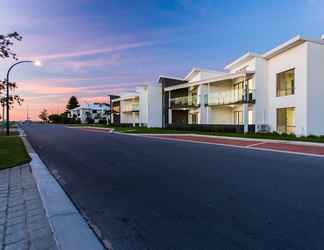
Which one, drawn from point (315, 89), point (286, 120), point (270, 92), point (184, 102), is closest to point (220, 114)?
point (184, 102)

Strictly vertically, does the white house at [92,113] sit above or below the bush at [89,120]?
above

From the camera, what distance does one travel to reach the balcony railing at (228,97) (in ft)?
93.3

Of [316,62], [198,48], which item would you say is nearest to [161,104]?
[198,48]

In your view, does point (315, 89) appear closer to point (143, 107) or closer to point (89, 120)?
point (143, 107)

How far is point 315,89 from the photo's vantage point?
71.7 feet

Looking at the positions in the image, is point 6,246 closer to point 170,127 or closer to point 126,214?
point 126,214

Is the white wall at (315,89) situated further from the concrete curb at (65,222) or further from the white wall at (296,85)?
the concrete curb at (65,222)

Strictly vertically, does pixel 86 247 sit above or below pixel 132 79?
below

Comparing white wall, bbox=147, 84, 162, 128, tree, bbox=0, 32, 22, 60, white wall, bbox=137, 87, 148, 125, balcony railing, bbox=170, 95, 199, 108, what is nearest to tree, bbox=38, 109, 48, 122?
white wall, bbox=137, 87, 148, 125

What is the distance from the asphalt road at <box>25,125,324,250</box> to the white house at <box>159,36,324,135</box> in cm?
1433

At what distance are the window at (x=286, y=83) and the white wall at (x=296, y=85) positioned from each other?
1.36ft

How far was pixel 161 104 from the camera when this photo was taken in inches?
1863

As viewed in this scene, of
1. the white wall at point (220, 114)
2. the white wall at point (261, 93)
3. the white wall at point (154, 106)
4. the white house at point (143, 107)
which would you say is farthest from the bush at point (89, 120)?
the white wall at point (261, 93)

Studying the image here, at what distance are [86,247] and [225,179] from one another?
4.82m
